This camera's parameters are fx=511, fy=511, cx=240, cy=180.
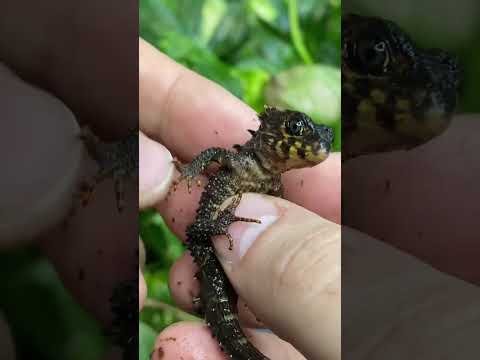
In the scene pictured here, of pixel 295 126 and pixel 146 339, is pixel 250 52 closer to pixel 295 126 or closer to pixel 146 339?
pixel 295 126

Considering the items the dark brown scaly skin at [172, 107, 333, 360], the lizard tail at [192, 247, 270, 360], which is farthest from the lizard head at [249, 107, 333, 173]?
the lizard tail at [192, 247, 270, 360]

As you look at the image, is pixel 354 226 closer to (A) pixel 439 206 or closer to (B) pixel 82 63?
(A) pixel 439 206

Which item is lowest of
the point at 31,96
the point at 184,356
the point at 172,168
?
the point at 184,356

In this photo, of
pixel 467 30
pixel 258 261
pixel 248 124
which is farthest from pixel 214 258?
pixel 467 30

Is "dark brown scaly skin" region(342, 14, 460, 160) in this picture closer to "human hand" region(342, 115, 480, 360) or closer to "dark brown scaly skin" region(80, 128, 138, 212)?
"human hand" region(342, 115, 480, 360)

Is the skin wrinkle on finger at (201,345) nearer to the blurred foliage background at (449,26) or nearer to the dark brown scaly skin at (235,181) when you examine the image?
the dark brown scaly skin at (235,181)

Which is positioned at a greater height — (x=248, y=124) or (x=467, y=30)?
(x=467, y=30)

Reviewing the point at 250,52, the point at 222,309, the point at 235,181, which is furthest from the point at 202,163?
the point at 250,52
